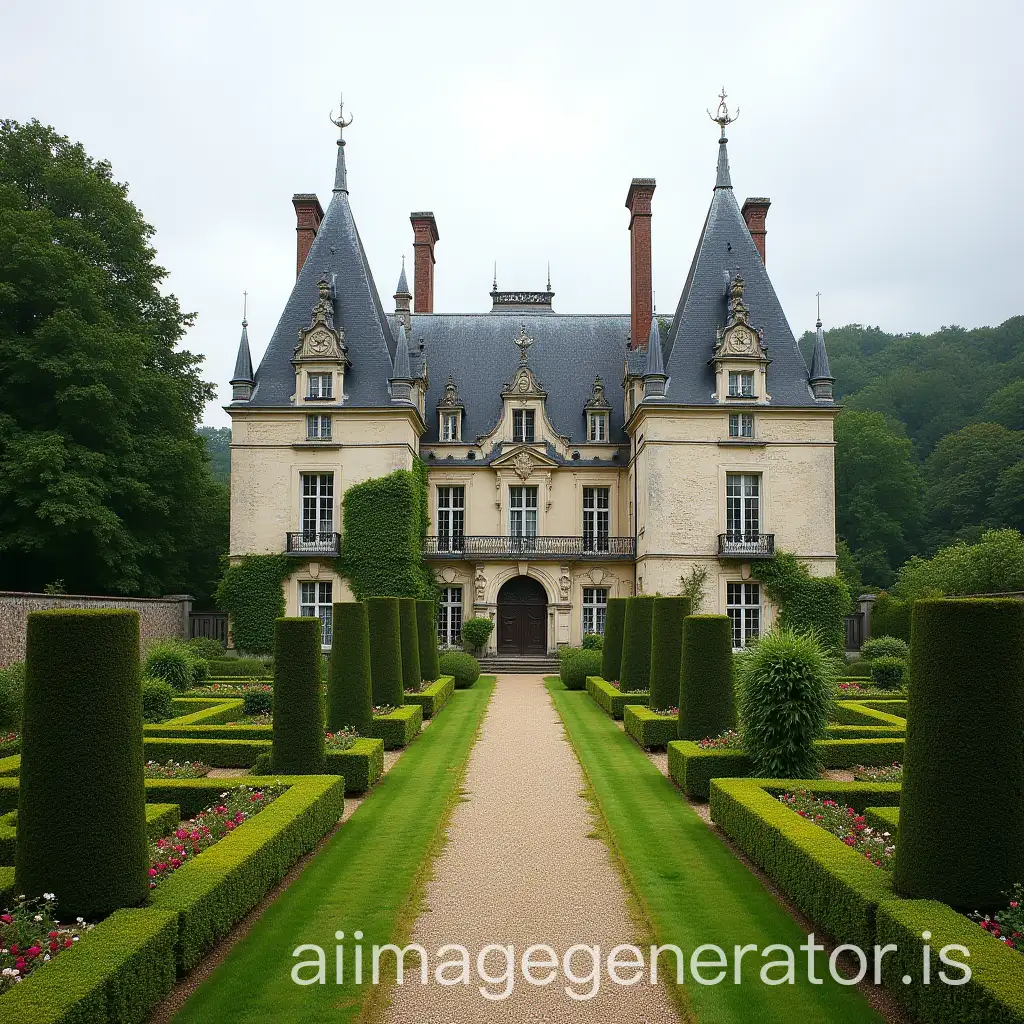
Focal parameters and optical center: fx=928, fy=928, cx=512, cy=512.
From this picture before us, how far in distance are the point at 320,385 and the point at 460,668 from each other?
1035 cm

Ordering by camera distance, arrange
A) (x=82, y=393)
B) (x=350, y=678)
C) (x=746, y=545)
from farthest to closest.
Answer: (x=746, y=545)
(x=82, y=393)
(x=350, y=678)

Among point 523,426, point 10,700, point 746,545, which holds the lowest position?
point 10,700

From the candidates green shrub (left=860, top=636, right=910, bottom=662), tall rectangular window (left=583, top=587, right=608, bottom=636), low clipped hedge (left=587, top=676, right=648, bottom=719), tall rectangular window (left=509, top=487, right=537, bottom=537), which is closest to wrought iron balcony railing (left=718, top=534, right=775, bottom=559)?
green shrub (left=860, top=636, right=910, bottom=662)

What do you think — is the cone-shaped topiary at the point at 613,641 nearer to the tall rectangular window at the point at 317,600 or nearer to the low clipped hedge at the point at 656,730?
the low clipped hedge at the point at 656,730

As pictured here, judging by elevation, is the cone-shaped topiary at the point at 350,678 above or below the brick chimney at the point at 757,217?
below

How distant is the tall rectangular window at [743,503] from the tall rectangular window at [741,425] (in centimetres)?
124

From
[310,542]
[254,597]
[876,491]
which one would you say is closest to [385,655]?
[310,542]

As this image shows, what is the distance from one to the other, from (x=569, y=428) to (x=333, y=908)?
26.1 metres

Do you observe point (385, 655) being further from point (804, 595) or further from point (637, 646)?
point (804, 595)

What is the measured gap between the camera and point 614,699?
701 inches

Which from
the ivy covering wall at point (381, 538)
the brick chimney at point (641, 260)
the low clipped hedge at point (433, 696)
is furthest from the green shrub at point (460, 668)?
the brick chimney at point (641, 260)

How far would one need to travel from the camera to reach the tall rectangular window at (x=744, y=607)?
91.1ft

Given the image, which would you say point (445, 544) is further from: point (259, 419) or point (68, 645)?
point (68, 645)

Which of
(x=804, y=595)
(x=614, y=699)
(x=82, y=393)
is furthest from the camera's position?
(x=804, y=595)
